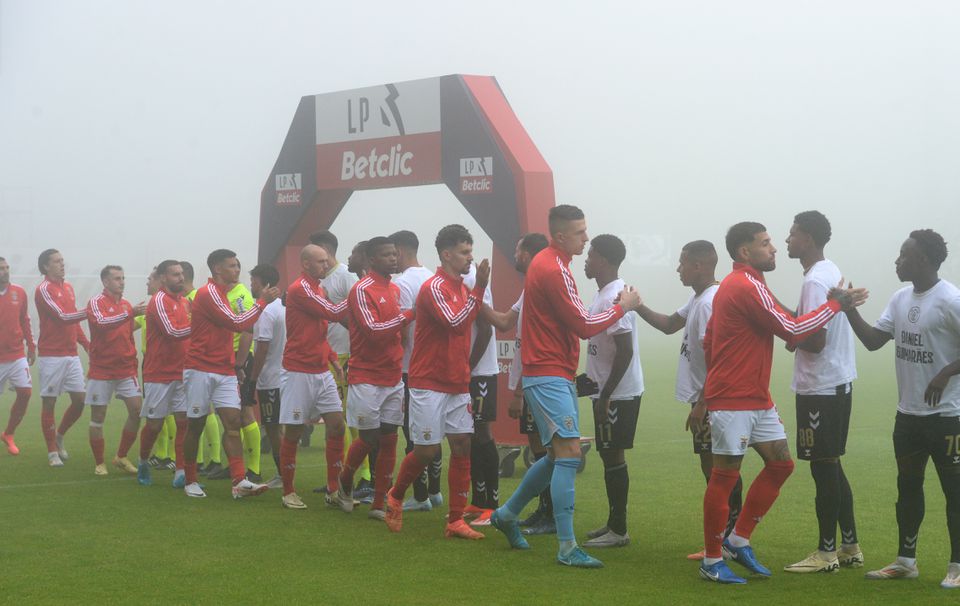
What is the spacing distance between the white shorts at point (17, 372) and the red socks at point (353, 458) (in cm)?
518

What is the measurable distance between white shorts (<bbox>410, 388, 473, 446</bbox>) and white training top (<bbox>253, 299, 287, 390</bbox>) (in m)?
2.61

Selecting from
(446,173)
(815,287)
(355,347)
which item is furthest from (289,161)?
(815,287)

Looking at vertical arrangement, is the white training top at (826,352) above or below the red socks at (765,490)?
above

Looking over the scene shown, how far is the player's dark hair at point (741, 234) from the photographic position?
5938mm

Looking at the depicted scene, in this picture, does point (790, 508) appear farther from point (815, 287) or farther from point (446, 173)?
point (446, 173)

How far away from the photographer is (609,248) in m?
7.00

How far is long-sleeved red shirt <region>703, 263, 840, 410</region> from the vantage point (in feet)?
18.7

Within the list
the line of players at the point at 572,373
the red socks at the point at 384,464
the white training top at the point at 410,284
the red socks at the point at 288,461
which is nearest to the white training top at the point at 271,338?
the line of players at the point at 572,373

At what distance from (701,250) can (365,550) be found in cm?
279

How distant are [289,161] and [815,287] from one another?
26.7ft

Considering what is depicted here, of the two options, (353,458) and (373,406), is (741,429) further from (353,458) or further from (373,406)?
(353,458)

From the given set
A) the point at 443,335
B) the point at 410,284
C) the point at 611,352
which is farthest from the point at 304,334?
the point at 611,352

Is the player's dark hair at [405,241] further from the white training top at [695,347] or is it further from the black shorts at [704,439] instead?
the black shorts at [704,439]

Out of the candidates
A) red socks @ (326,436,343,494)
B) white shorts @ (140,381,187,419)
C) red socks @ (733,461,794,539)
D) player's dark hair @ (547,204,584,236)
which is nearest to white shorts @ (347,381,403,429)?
red socks @ (326,436,343,494)
